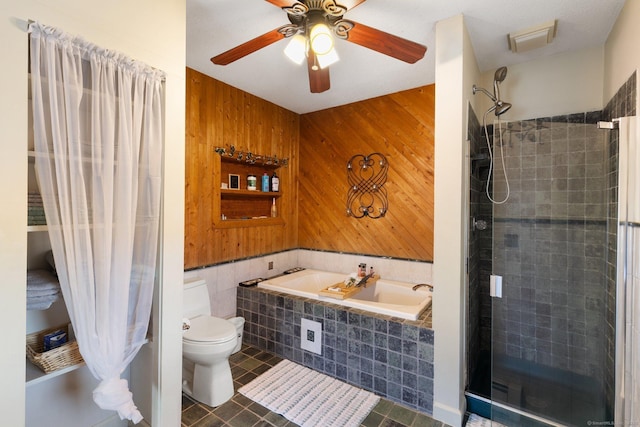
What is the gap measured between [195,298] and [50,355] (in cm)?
120

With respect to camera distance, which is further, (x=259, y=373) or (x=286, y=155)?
(x=286, y=155)

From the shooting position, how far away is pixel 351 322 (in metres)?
2.34

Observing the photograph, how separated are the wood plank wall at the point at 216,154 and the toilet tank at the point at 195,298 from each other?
237mm

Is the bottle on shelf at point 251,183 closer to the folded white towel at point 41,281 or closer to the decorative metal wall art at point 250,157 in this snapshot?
the decorative metal wall art at point 250,157

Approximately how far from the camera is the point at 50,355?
128cm

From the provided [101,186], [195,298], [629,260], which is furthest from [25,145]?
[629,260]

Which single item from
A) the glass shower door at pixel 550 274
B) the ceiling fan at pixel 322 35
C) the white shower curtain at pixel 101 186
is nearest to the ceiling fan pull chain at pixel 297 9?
the ceiling fan at pixel 322 35

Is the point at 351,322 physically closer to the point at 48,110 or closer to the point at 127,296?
the point at 127,296

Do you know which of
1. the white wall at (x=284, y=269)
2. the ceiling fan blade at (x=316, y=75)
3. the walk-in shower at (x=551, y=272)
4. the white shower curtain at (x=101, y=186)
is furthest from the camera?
the white wall at (x=284, y=269)

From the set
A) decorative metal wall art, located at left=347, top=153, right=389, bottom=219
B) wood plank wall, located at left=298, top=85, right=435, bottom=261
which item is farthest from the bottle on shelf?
decorative metal wall art, located at left=347, top=153, right=389, bottom=219

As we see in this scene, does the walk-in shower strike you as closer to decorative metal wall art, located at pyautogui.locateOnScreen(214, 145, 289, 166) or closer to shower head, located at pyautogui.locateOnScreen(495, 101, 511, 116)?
shower head, located at pyautogui.locateOnScreen(495, 101, 511, 116)

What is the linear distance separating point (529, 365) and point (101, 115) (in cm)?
290

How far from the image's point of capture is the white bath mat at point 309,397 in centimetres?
198

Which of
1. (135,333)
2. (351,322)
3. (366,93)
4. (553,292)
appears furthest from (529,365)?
(366,93)
